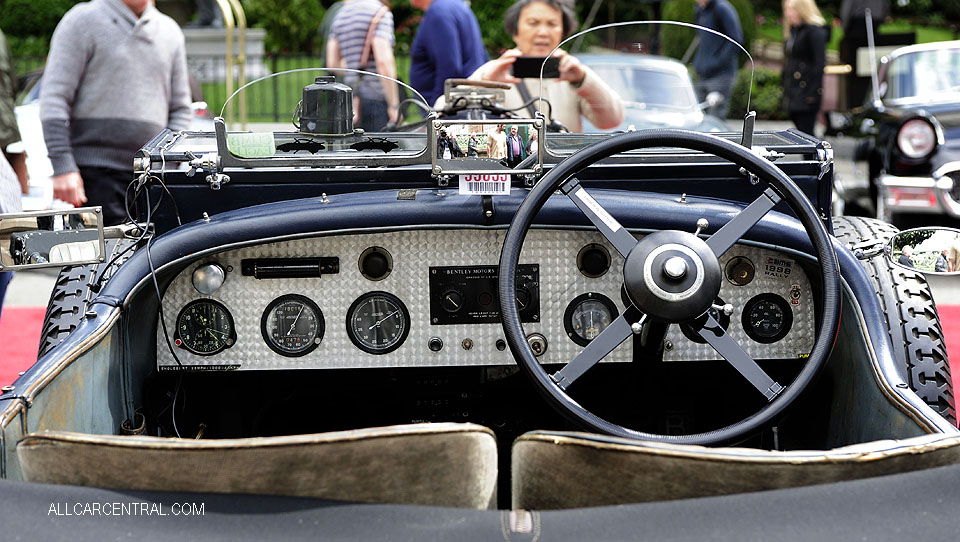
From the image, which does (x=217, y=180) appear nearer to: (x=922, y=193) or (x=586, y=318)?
(x=586, y=318)

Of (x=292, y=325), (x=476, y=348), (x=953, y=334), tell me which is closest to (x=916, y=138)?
(x=953, y=334)

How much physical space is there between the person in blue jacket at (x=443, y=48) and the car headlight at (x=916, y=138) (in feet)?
11.0

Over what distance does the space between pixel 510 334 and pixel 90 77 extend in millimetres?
3685

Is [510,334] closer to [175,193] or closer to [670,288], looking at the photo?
[670,288]

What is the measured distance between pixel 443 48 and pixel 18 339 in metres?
2.91

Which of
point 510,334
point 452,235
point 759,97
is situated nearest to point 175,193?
point 452,235

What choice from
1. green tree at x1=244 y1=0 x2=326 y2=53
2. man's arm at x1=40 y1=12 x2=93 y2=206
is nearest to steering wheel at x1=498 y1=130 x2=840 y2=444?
man's arm at x1=40 y1=12 x2=93 y2=206

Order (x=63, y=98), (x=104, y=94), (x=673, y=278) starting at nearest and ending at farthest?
(x=673, y=278) < (x=63, y=98) < (x=104, y=94)

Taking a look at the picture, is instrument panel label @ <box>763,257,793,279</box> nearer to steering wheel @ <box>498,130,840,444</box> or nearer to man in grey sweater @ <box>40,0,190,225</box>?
steering wheel @ <box>498,130,840,444</box>

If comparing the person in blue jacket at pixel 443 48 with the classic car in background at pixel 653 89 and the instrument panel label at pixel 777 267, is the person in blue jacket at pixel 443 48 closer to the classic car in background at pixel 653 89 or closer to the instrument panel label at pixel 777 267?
the classic car in background at pixel 653 89

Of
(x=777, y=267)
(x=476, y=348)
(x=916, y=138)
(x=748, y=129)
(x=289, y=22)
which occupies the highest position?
(x=289, y=22)

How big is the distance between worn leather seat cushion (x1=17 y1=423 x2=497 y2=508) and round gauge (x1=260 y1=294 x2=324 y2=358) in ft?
4.37

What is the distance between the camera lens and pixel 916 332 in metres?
3.04

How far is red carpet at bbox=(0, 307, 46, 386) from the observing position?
5.53m
